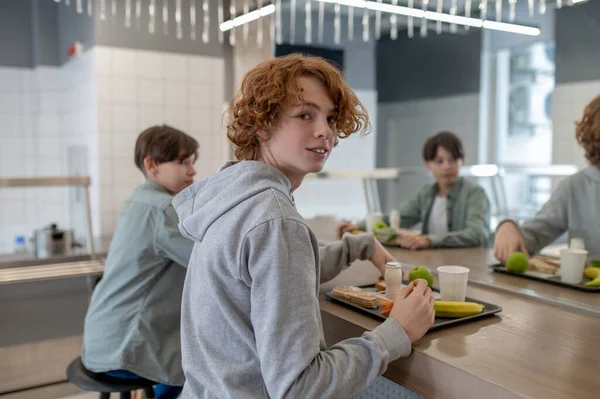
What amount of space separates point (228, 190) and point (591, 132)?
990 millimetres

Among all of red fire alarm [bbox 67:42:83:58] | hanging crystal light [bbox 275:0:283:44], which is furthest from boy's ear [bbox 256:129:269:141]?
red fire alarm [bbox 67:42:83:58]

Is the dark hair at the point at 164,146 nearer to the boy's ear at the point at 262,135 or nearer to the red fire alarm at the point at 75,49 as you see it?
the boy's ear at the point at 262,135

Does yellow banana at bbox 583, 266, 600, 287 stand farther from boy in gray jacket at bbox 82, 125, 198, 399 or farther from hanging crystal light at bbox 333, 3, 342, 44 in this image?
hanging crystal light at bbox 333, 3, 342, 44

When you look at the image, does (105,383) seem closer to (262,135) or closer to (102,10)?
(262,135)

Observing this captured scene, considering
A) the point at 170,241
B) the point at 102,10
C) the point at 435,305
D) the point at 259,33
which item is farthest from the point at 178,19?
the point at 435,305

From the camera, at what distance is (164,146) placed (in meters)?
1.82

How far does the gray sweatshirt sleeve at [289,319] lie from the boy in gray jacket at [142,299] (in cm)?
76

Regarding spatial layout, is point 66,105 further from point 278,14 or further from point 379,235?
point 379,235

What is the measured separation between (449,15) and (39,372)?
2.55 metres

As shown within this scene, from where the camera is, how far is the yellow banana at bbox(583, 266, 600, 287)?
1.41 m

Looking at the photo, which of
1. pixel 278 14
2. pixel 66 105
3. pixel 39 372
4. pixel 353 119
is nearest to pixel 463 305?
pixel 353 119

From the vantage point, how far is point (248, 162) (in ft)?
3.25

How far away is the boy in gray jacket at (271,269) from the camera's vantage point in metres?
0.86

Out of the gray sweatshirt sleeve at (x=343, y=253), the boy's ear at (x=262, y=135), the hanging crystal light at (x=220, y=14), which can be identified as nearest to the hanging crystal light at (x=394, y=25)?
the gray sweatshirt sleeve at (x=343, y=253)
